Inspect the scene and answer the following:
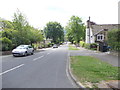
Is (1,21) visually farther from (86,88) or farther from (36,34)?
(86,88)

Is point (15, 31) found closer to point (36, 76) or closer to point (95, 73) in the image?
point (36, 76)

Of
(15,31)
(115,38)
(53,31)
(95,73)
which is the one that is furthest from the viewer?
(53,31)

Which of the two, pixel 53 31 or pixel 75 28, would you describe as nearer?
pixel 75 28

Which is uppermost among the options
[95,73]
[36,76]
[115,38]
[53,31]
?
[53,31]

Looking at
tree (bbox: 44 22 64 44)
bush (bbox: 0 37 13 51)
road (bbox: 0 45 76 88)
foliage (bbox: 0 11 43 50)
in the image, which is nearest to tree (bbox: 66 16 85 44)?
tree (bbox: 44 22 64 44)

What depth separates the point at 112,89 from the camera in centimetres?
578

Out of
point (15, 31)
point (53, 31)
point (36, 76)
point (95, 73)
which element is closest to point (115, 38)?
point (95, 73)

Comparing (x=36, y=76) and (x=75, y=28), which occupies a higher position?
(x=75, y=28)

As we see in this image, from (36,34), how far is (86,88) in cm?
3788

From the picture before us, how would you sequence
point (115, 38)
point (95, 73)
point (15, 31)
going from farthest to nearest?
point (15, 31), point (115, 38), point (95, 73)

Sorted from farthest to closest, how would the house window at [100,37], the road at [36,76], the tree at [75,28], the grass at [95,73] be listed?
1. the tree at [75,28]
2. the house window at [100,37]
3. the grass at [95,73]
4. the road at [36,76]

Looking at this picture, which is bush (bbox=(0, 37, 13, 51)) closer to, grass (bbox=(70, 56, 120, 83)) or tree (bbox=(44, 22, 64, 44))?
grass (bbox=(70, 56, 120, 83))

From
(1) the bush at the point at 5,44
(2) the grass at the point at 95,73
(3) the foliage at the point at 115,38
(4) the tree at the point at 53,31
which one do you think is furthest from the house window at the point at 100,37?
(2) the grass at the point at 95,73

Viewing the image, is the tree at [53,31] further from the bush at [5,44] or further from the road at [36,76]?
the road at [36,76]
